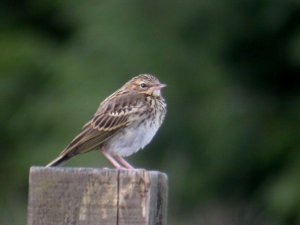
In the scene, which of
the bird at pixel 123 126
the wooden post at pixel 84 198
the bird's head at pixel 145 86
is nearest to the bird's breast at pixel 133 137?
the bird at pixel 123 126

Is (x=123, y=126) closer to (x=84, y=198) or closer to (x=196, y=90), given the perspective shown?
(x=84, y=198)

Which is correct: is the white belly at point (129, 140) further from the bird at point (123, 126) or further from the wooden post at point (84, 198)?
the wooden post at point (84, 198)

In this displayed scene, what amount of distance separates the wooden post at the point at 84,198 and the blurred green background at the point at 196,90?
36.4 ft

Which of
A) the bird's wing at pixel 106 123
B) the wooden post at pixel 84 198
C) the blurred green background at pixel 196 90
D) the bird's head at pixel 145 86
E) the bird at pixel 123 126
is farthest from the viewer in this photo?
the blurred green background at pixel 196 90

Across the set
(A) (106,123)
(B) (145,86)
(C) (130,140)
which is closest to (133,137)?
(C) (130,140)

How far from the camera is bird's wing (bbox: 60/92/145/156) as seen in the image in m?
7.73

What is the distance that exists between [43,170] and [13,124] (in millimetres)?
14132

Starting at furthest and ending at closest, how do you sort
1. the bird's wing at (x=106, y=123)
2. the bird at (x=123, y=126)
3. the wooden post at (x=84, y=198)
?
the bird at (x=123, y=126) < the bird's wing at (x=106, y=123) < the wooden post at (x=84, y=198)

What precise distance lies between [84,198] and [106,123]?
141 inches

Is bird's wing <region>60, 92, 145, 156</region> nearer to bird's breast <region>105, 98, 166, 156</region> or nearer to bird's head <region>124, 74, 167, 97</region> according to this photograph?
bird's breast <region>105, 98, 166, 156</region>

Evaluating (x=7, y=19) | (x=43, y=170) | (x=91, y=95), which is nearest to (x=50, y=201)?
(x=43, y=170)

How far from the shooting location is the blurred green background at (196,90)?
16.3m

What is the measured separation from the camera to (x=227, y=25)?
17406 millimetres

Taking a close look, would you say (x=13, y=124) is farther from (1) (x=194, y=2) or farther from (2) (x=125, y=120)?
(2) (x=125, y=120)
